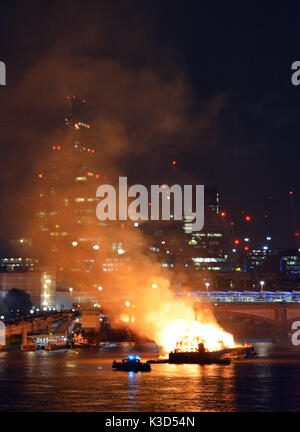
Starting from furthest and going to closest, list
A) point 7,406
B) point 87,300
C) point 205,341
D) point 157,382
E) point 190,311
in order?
point 87,300, point 190,311, point 205,341, point 157,382, point 7,406

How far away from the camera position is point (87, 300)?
187 meters

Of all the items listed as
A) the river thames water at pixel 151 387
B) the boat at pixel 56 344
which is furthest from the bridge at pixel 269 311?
the river thames water at pixel 151 387

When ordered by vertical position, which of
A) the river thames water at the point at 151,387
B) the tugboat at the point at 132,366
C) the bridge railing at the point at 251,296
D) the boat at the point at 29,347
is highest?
the bridge railing at the point at 251,296

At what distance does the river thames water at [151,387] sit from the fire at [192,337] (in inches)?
265

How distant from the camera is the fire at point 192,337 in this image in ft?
310

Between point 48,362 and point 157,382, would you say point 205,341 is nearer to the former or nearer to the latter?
point 48,362

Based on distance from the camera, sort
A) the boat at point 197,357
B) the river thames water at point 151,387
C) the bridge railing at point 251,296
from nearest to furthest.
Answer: the river thames water at point 151,387, the boat at point 197,357, the bridge railing at point 251,296

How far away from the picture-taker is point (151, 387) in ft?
214

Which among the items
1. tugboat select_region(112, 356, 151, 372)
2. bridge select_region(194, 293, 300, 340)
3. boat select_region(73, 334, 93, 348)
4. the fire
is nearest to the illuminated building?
boat select_region(73, 334, 93, 348)

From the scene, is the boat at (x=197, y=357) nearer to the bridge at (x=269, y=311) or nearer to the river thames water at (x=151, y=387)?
the river thames water at (x=151, y=387)

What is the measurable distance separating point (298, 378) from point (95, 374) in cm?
2043

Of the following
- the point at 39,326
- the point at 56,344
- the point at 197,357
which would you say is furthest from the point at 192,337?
the point at 39,326

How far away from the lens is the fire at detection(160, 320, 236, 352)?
94531 mm

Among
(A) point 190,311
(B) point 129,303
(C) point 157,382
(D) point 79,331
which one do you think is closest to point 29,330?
(D) point 79,331
